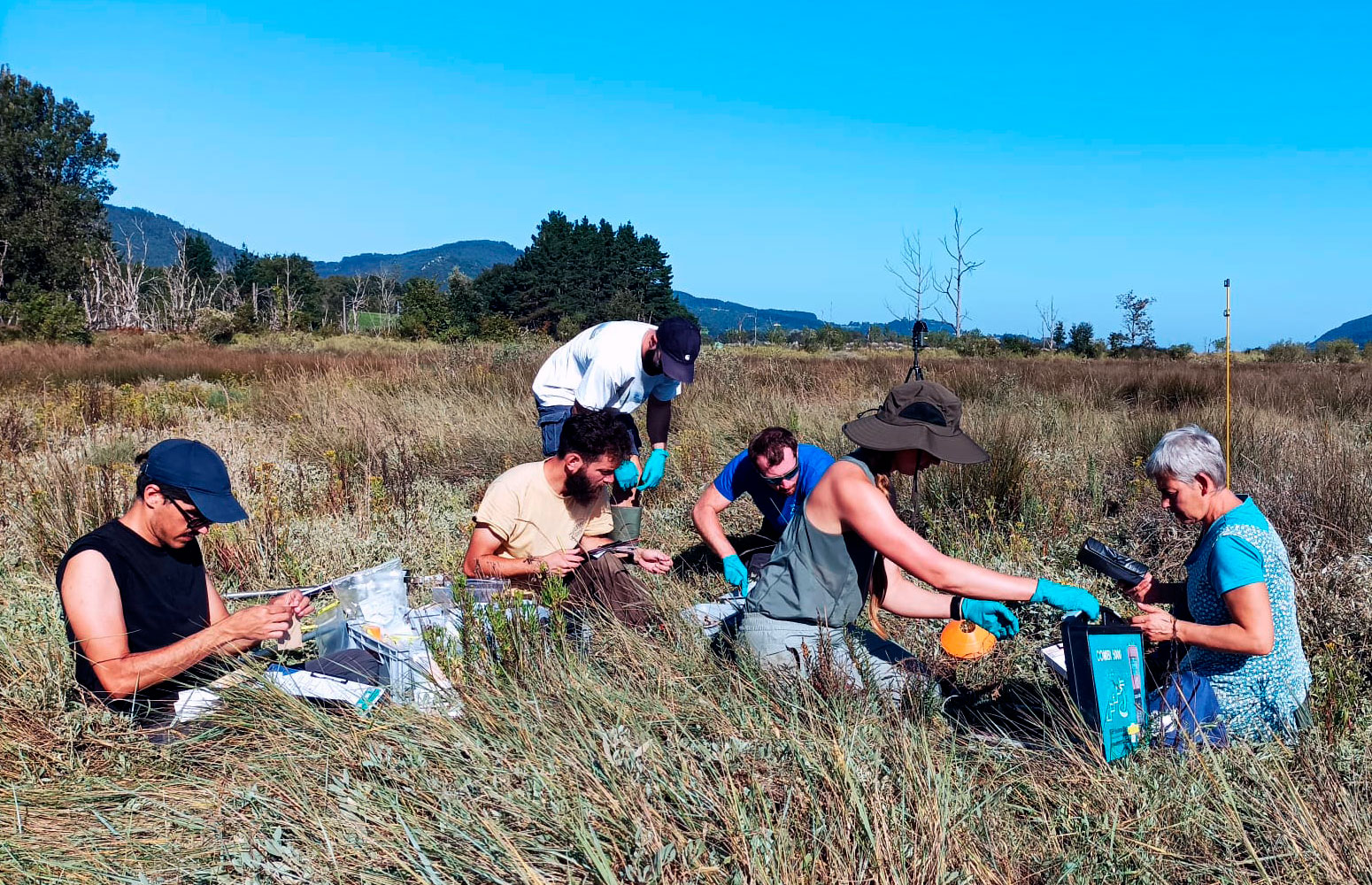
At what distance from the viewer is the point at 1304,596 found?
385cm

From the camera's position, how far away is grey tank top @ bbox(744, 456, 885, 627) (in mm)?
3059

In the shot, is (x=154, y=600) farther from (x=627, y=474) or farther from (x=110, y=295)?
(x=110, y=295)

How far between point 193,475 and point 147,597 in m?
0.42

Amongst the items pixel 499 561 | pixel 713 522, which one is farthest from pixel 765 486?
pixel 499 561

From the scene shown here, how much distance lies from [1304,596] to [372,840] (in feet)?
12.0

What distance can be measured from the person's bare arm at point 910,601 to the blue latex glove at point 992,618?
18cm

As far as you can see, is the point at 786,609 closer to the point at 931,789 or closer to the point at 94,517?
the point at 931,789

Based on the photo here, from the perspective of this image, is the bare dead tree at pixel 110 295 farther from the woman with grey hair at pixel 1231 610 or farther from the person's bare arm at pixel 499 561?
the woman with grey hair at pixel 1231 610

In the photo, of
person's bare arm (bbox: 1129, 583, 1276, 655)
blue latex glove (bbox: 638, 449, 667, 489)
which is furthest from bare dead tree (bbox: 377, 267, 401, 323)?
person's bare arm (bbox: 1129, 583, 1276, 655)

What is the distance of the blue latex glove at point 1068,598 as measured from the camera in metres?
2.65

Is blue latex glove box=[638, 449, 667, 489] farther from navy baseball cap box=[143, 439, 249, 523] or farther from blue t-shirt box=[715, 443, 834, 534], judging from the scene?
navy baseball cap box=[143, 439, 249, 523]

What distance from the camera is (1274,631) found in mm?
2703

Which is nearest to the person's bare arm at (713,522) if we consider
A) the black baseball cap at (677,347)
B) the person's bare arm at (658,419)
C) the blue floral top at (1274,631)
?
the black baseball cap at (677,347)

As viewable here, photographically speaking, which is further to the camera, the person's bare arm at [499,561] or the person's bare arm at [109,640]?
the person's bare arm at [499,561]
